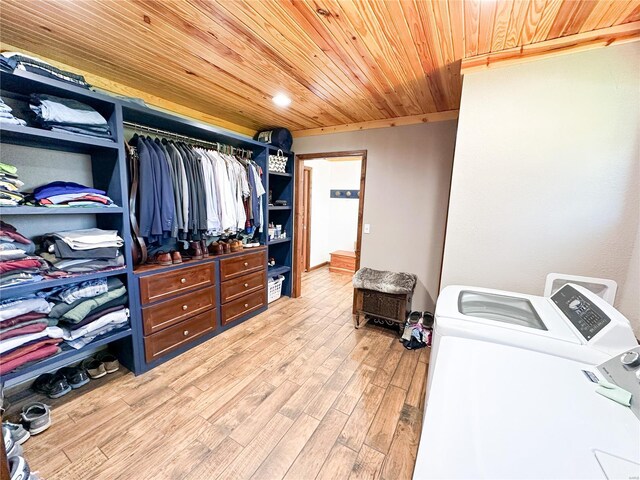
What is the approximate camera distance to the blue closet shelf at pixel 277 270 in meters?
3.51

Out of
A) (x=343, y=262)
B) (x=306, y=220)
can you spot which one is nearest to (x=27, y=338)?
(x=306, y=220)

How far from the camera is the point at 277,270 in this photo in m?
3.63

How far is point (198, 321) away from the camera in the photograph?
2.43 m

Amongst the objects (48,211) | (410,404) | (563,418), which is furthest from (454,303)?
(48,211)

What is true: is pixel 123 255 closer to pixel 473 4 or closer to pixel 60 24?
pixel 60 24

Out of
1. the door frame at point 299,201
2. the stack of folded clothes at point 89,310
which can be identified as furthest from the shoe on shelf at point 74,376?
the door frame at point 299,201

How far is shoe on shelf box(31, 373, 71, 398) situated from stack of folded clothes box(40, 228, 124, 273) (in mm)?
859

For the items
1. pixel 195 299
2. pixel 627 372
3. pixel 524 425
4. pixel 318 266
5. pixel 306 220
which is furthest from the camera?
pixel 318 266

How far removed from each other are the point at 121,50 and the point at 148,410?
238 cm

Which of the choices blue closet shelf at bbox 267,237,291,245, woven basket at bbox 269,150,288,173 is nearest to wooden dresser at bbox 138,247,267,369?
blue closet shelf at bbox 267,237,291,245

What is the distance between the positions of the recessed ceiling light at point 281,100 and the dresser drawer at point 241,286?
185 cm

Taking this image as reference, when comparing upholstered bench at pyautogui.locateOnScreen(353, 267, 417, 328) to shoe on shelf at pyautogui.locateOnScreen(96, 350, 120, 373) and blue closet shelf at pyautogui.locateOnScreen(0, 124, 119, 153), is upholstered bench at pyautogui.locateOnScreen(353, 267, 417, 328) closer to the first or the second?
shoe on shelf at pyautogui.locateOnScreen(96, 350, 120, 373)

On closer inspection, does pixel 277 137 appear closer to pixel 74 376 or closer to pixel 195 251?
pixel 195 251

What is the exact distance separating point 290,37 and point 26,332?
230cm
